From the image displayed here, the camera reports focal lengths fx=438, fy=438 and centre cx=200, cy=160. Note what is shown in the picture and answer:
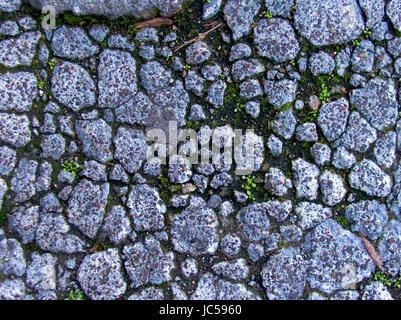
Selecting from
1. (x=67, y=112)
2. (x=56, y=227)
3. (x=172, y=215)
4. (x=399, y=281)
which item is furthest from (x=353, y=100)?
(x=56, y=227)

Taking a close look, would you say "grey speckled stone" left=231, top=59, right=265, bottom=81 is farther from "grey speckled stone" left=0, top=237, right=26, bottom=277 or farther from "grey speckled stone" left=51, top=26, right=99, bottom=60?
"grey speckled stone" left=0, top=237, right=26, bottom=277

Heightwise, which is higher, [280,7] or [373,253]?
[280,7]

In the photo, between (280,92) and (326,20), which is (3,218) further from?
(326,20)

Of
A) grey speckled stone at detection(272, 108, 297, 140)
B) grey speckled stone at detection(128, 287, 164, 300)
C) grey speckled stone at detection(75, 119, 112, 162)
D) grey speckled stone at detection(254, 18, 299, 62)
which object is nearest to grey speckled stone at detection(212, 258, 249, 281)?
grey speckled stone at detection(128, 287, 164, 300)

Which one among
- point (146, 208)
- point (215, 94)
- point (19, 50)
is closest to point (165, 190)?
point (146, 208)

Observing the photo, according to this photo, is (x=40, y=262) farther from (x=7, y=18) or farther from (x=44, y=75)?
(x=7, y=18)
